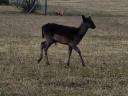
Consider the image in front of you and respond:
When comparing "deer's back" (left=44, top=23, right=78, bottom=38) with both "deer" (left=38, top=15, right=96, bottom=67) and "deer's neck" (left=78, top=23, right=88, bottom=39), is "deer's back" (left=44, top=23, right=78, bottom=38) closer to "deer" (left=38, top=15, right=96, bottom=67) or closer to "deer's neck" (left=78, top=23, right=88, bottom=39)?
"deer" (left=38, top=15, right=96, bottom=67)

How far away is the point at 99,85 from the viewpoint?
12.4 metres

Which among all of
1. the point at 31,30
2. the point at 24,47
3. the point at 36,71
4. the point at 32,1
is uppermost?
the point at 36,71

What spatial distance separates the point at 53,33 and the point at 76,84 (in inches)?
153

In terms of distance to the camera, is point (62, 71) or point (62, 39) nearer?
A: point (62, 71)

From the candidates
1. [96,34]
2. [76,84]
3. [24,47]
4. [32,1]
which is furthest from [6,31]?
[32,1]

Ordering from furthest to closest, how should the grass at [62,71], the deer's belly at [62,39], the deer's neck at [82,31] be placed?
the deer's neck at [82,31] → the deer's belly at [62,39] → the grass at [62,71]

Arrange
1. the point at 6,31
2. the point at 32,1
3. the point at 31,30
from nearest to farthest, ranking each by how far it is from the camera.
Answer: the point at 6,31 → the point at 31,30 → the point at 32,1

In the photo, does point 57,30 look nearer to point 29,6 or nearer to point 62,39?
point 62,39

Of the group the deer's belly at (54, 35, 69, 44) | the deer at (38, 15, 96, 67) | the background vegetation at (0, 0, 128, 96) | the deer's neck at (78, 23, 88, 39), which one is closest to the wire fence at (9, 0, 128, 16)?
the background vegetation at (0, 0, 128, 96)

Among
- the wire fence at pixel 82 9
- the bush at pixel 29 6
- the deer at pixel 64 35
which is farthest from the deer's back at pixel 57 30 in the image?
the bush at pixel 29 6

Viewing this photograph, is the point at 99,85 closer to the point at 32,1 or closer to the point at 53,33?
the point at 53,33

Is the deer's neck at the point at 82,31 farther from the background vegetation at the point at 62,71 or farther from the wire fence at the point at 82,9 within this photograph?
the wire fence at the point at 82,9

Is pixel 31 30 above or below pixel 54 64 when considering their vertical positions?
below

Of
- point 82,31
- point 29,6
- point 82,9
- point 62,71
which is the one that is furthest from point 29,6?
point 62,71
